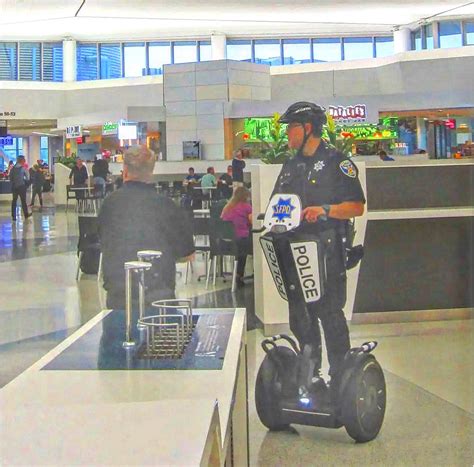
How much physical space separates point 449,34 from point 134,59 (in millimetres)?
11096

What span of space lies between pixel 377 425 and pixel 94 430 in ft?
8.07

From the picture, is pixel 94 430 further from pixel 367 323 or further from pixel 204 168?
pixel 204 168

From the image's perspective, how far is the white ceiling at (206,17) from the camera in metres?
20.2

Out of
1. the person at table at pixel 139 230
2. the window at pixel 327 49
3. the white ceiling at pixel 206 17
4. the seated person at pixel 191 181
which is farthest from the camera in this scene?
the window at pixel 327 49

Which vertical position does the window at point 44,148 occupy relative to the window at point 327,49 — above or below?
below

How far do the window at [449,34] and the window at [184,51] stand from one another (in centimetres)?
903

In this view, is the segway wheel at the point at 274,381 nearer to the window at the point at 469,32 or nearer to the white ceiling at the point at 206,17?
the white ceiling at the point at 206,17

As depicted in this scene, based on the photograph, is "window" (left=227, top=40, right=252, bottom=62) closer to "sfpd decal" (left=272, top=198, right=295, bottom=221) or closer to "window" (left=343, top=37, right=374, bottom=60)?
"window" (left=343, top=37, right=374, bottom=60)

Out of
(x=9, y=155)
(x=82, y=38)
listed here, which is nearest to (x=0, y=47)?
(x=82, y=38)

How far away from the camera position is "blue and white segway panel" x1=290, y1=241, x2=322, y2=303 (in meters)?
2.95

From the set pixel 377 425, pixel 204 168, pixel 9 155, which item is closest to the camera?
pixel 377 425

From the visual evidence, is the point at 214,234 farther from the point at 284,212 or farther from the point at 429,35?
the point at 429,35

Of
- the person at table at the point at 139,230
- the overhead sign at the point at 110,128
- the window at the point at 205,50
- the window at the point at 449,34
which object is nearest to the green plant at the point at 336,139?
the person at table at the point at 139,230

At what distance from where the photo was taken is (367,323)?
18.3ft
